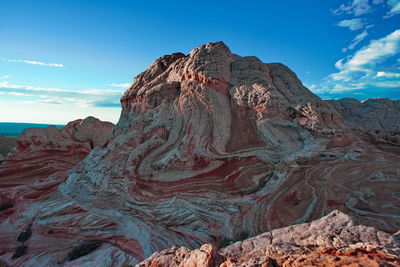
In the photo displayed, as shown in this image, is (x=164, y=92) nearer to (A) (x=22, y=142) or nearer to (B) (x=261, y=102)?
(B) (x=261, y=102)

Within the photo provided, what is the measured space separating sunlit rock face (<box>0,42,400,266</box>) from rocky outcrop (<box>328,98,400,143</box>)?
8437 millimetres

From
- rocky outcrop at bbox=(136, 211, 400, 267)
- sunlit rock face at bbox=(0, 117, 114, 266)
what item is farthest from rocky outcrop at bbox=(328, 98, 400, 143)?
sunlit rock face at bbox=(0, 117, 114, 266)

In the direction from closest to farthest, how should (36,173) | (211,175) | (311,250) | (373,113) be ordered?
(311,250) → (211,175) → (36,173) → (373,113)

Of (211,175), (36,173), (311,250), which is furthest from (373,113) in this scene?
(36,173)

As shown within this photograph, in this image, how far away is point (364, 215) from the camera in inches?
290

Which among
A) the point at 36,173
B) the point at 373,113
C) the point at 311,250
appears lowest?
the point at 36,173

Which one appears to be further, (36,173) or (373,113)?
(373,113)

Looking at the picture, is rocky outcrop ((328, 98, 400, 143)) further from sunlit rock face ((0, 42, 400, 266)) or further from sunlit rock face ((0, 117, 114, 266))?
sunlit rock face ((0, 117, 114, 266))

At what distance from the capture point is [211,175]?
10188 mm

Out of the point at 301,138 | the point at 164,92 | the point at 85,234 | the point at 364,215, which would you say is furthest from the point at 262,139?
the point at 85,234

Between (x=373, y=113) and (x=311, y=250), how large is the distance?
21.4 meters

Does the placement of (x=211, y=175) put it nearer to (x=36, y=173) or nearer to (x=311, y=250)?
(x=311, y=250)

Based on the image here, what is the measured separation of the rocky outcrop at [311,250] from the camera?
2830 mm

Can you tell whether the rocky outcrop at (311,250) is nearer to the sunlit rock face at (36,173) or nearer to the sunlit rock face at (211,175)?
the sunlit rock face at (211,175)
